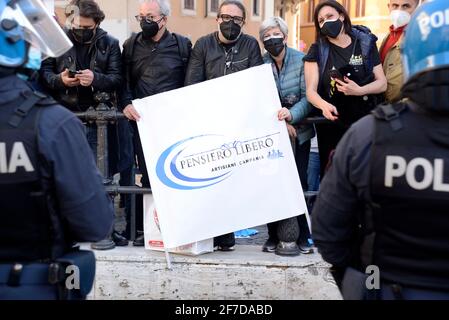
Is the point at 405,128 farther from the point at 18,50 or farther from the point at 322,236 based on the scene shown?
the point at 18,50

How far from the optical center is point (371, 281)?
230cm

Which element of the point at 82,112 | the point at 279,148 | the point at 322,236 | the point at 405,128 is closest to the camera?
the point at 405,128

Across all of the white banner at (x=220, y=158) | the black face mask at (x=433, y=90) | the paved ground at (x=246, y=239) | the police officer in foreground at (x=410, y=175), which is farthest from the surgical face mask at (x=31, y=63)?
the paved ground at (x=246, y=239)

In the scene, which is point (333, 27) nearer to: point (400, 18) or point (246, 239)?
point (400, 18)

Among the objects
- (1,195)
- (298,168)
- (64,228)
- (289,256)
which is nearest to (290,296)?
(289,256)

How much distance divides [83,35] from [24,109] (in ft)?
8.60

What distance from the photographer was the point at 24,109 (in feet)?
7.48

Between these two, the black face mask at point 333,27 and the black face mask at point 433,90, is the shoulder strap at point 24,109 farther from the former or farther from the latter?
the black face mask at point 333,27

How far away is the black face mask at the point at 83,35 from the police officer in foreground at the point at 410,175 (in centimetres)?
304

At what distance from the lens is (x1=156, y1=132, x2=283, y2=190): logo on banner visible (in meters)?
4.34

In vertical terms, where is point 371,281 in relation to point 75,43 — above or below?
below

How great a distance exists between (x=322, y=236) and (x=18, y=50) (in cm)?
142

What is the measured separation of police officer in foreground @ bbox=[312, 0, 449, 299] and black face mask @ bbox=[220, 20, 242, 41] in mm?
2434

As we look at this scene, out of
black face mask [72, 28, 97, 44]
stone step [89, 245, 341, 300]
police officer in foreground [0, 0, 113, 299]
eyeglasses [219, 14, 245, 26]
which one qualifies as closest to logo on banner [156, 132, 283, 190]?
stone step [89, 245, 341, 300]
